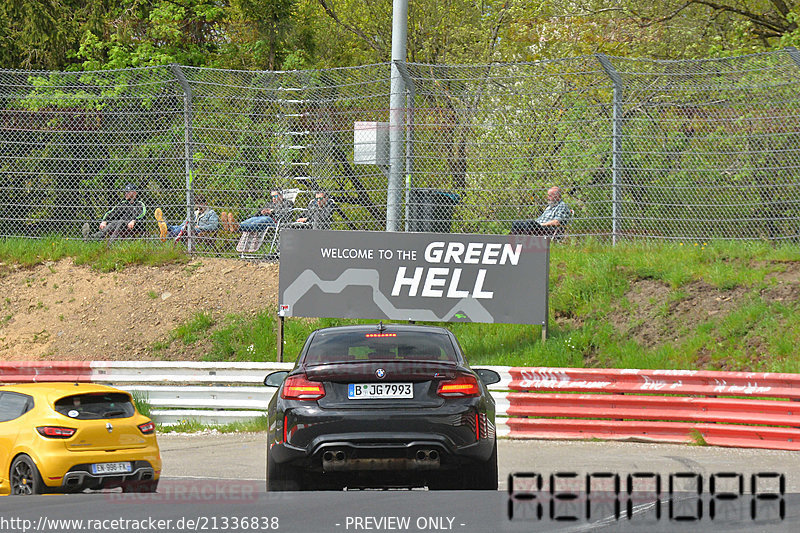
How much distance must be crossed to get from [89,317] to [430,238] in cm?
573

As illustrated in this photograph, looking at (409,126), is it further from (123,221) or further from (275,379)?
(275,379)

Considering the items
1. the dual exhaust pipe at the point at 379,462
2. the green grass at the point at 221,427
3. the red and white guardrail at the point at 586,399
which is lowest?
the green grass at the point at 221,427

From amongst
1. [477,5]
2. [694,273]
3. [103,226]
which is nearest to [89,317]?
[103,226]

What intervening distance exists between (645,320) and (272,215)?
20.0 ft

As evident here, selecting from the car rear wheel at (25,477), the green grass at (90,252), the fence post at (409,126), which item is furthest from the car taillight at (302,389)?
the green grass at (90,252)

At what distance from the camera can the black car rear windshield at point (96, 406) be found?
1006cm

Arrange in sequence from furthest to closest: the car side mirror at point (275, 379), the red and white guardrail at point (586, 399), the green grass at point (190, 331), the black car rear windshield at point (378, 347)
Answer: the green grass at point (190, 331)
the red and white guardrail at point (586, 399)
the car side mirror at point (275, 379)
the black car rear windshield at point (378, 347)

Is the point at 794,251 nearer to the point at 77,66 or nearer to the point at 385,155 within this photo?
the point at 385,155

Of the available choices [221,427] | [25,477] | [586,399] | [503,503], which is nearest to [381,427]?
[503,503]

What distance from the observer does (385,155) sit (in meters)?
16.7

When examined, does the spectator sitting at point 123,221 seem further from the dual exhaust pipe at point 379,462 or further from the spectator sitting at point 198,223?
the dual exhaust pipe at point 379,462

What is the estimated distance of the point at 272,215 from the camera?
1752 centimetres

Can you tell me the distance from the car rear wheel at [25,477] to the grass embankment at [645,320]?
6.30 metres

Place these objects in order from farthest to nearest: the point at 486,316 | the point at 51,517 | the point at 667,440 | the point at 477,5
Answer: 1. the point at 477,5
2. the point at 486,316
3. the point at 667,440
4. the point at 51,517
